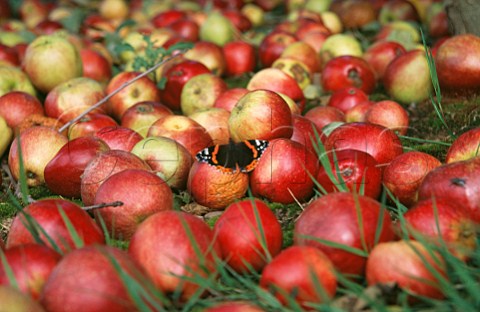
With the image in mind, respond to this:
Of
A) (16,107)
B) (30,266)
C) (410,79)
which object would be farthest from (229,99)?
(30,266)

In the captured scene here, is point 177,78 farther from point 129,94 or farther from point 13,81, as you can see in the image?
point 13,81

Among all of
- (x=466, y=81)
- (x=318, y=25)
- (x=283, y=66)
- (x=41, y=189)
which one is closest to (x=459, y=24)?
(x=466, y=81)

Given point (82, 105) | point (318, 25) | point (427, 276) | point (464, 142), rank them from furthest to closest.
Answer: point (318, 25)
point (82, 105)
point (464, 142)
point (427, 276)

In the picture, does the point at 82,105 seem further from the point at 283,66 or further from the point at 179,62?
the point at 283,66

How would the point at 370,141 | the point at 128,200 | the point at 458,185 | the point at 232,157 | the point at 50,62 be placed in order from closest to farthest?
the point at 458,185
the point at 128,200
the point at 232,157
the point at 370,141
the point at 50,62

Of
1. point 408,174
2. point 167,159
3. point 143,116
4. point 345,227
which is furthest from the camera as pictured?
point 143,116

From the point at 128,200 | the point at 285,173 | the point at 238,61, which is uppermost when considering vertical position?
the point at 128,200

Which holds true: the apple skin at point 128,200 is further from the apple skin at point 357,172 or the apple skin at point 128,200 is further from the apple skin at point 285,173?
the apple skin at point 357,172

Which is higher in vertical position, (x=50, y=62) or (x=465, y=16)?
(x=465, y=16)
